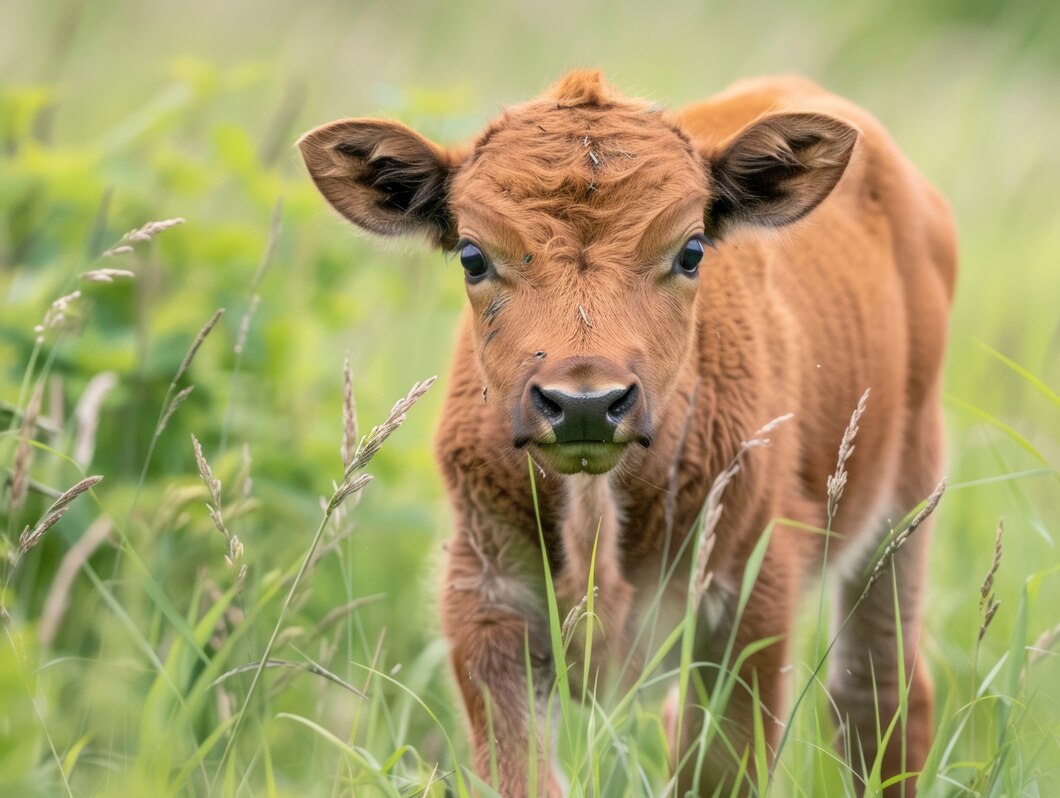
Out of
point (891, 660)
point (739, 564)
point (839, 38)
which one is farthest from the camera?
point (839, 38)

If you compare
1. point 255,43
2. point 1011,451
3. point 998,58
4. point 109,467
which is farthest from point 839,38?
point 109,467

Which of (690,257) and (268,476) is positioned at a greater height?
(690,257)

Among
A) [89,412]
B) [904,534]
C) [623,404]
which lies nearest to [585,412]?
[623,404]

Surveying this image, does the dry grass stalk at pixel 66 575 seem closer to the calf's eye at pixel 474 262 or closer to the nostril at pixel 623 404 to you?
the calf's eye at pixel 474 262

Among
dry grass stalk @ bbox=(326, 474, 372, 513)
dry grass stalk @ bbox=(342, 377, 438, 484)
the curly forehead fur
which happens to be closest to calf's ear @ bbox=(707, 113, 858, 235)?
the curly forehead fur

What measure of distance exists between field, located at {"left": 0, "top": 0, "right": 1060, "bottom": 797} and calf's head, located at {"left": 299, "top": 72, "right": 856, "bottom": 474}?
293 millimetres

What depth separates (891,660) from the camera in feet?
21.1

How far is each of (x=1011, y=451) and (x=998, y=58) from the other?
20.4 ft

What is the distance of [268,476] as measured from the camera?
6051 mm

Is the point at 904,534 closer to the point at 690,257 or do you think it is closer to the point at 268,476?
the point at 690,257

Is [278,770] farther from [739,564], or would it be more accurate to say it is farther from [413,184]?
[413,184]

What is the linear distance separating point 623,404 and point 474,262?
866mm

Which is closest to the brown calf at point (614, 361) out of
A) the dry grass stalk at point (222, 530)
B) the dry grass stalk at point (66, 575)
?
the dry grass stalk at point (222, 530)

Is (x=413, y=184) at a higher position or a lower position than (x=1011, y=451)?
higher
